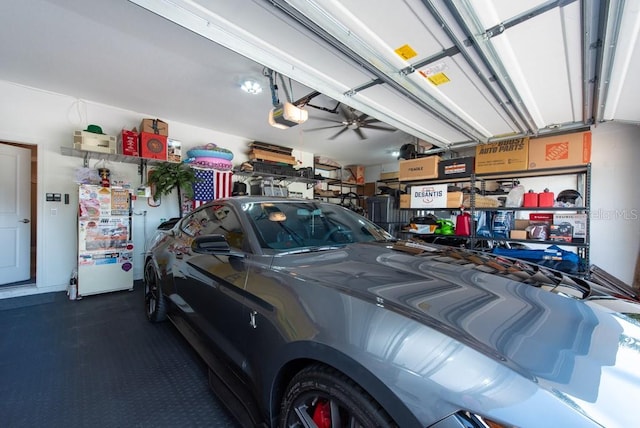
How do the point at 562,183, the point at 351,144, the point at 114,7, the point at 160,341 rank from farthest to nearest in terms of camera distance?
the point at 351,144 → the point at 562,183 → the point at 160,341 → the point at 114,7

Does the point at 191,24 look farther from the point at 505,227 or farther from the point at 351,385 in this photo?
the point at 505,227

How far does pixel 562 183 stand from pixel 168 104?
242 inches

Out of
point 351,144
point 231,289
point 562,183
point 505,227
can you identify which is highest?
point 351,144

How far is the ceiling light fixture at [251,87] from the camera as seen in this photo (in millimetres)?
3167

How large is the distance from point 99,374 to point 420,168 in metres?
4.35

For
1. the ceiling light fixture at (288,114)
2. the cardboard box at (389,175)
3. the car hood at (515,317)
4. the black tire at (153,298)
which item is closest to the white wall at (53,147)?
the black tire at (153,298)

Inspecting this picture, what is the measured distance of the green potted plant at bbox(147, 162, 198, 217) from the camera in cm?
421

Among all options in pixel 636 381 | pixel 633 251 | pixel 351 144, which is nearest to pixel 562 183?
pixel 633 251

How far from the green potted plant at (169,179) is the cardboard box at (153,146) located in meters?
0.23

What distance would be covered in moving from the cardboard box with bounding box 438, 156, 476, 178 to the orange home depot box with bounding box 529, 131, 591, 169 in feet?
2.18

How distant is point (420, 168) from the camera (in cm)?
406

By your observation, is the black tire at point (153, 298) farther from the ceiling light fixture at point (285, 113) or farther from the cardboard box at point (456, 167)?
the cardboard box at point (456, 167)

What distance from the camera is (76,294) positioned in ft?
11.7

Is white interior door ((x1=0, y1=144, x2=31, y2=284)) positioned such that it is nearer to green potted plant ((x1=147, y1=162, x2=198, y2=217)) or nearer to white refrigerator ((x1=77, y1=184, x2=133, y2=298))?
white refrigerator ((x1=77, y1=184, x2=133, y2=298))
